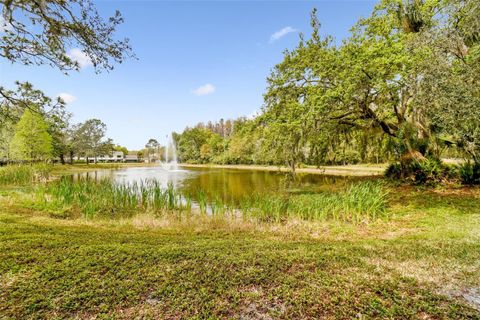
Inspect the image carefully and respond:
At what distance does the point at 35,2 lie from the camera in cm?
464

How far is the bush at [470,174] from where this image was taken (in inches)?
410

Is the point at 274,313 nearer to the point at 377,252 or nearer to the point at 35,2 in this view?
the point at 377,252

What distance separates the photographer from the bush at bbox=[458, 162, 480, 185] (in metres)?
10.4

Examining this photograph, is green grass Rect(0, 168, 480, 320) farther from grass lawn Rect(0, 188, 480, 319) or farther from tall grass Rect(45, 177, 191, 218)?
tall grass Rect(45, 177, 191, 218)

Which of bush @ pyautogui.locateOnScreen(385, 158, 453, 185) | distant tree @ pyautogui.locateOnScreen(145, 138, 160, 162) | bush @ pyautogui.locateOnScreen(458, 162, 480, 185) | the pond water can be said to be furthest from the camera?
distant tree @ pyautogui.locateOnScreen(145, 138, 160, 162)

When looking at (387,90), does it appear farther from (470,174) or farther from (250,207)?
(250,207)

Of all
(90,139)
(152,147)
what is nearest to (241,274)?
(90,139)

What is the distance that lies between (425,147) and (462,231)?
25.4 feet

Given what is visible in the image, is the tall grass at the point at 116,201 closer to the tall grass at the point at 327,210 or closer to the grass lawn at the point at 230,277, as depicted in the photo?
the tall grass at the point at 327,210

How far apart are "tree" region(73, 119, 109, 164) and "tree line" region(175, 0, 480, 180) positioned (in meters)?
51.2

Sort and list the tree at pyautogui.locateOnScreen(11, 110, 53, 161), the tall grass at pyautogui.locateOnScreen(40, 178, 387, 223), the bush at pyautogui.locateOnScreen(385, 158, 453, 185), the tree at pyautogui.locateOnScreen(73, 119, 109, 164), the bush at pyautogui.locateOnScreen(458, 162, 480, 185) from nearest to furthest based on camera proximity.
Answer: the tall grass at pyautogui.locateOnScreen(40, 178, 387, 223), the bush at pyautogui.locateOnScreen(458, 162, 480, 185), the bush at pyautogui.locateOnScreen(385, 158, 453, 185), the tree at pyautogui.locateOnScreen(11, 110, 53, 161), the tree at pyautogui.locateOnScreen(73, 119, 109, 164)

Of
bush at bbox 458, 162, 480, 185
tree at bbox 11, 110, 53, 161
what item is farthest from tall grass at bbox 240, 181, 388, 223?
tree at bbox 11, 110, 53, 161

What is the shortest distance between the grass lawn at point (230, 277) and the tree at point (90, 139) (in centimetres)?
5476

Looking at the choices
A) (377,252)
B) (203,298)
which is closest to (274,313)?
(203,298)
